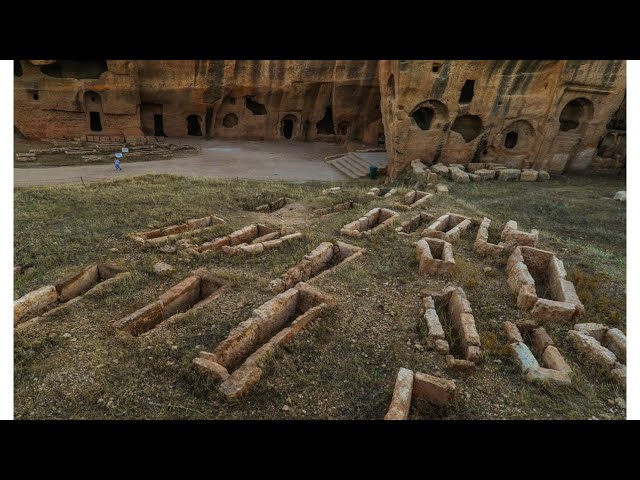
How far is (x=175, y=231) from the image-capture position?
10.8 m

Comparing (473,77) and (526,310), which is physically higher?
(473,77)

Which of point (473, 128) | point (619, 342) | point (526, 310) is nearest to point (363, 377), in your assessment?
point (526, 310)

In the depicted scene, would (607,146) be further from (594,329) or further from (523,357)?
(523,357)

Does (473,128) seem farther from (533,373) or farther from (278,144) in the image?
(533,373)

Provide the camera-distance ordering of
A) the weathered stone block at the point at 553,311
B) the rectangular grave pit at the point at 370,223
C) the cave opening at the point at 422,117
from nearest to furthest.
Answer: the weathered stone block at the point at 553,311 → the rectangular grave pit at the point at 370,223 → the cave opening at the point at 422,117

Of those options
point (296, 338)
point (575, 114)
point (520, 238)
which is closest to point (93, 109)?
point (296, 338)

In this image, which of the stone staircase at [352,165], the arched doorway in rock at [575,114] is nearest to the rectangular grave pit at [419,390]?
the stone staircase at [352,165]

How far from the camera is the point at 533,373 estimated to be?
565 cm

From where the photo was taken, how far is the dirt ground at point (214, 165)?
17.2 metres

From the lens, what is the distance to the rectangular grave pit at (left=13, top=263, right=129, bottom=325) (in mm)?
6922

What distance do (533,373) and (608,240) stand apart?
29.1 feet

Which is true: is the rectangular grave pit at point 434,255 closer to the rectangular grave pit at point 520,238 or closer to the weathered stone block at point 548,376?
the rectangular grave pit at point 520,238

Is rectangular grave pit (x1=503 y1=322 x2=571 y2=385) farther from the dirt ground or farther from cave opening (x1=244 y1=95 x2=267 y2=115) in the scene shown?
cave opening (x1=244 y1=95 x2=267 y2=115)

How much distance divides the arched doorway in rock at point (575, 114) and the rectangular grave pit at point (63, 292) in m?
22.4
